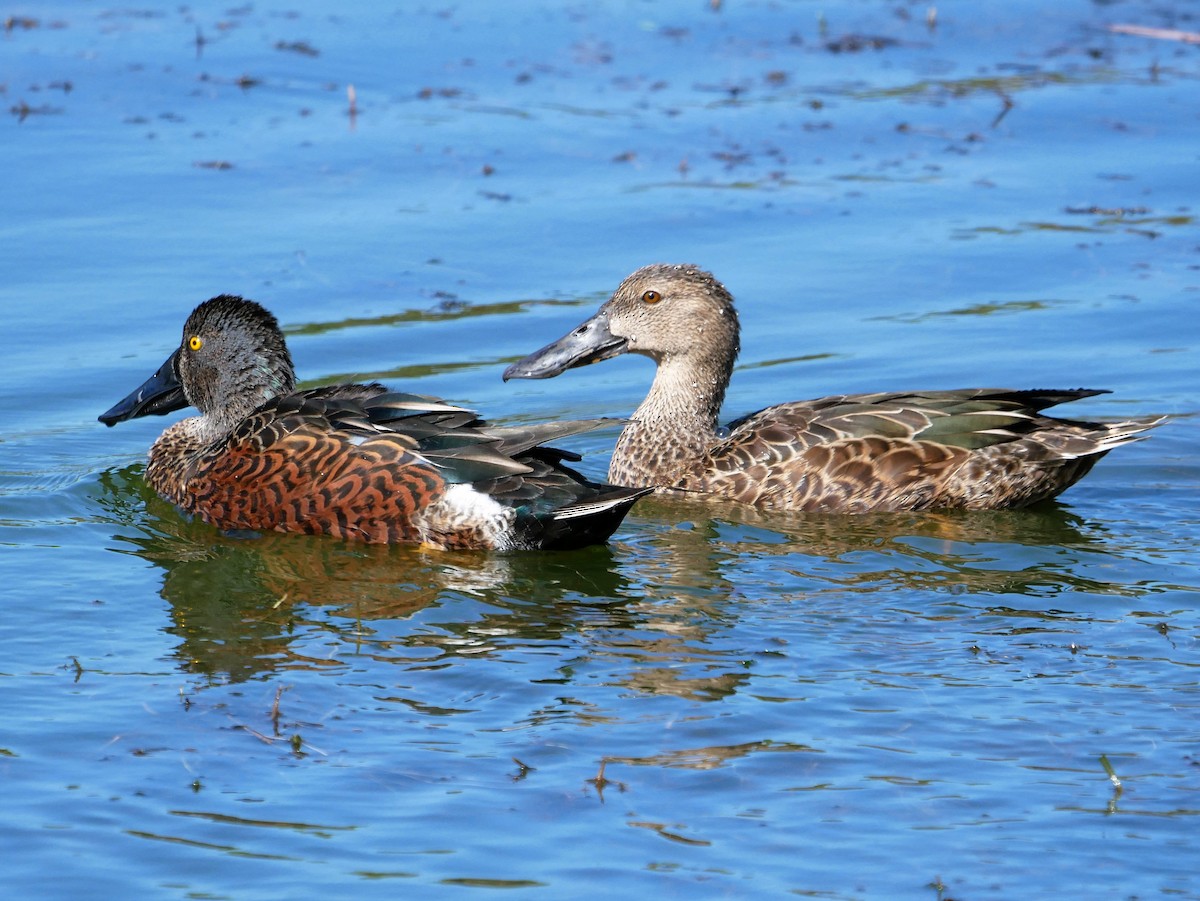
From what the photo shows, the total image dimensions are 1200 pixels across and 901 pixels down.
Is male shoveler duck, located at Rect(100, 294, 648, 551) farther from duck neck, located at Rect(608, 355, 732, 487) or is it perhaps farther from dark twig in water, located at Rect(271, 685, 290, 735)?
dark twig in water, located at Rect(271, 685, 290, 735)

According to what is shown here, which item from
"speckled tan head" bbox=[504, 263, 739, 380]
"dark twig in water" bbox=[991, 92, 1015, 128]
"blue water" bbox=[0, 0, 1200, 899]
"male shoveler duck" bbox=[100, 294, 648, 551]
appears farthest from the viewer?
"dark twig in water" bbox=[991, 92, 1015, 128]

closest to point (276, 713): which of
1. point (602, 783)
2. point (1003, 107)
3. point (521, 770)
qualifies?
point (521, 770)

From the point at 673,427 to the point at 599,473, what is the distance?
27.5 inches

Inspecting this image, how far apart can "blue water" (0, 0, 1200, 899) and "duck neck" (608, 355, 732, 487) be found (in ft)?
0.87

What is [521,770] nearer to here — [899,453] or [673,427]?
[899,453]

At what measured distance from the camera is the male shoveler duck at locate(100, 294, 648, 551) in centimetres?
798

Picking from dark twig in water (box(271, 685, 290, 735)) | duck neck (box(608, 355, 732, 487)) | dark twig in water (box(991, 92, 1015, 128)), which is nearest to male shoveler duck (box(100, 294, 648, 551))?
duck neck (box(608, 355, 732, 487))

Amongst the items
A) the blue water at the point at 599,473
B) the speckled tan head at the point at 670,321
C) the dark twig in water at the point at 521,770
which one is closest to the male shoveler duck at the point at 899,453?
the blue water at the point at 599,473

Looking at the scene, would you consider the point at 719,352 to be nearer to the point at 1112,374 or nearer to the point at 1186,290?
the point at 1112,374

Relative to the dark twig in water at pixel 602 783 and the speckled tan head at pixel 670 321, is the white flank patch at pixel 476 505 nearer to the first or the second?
the speckled tan head at pixel 670 321

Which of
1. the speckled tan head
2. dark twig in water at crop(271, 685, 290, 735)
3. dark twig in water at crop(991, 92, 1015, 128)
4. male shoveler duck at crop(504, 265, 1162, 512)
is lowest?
dark twig in water at crop(271, 685, 290, 735)

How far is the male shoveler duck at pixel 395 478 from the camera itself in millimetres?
7980

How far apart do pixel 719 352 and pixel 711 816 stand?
4.48 m

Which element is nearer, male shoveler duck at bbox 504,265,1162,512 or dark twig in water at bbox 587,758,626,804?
dark twig in water at bbox 587,758,626,804
